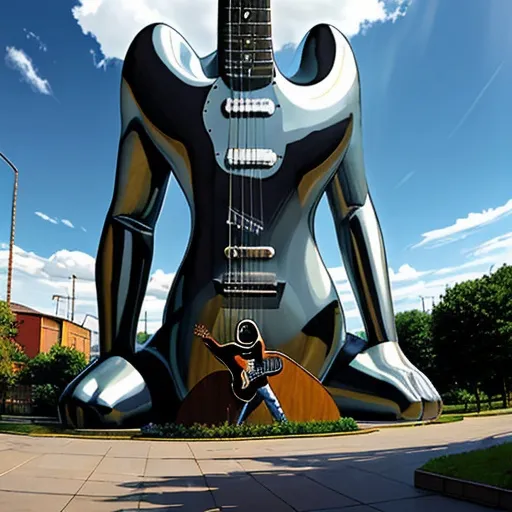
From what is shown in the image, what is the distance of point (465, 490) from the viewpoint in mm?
5359

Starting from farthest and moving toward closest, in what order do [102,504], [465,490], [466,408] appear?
[466,408], [102,504], [465,490]

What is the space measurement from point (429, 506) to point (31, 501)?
3586 mm

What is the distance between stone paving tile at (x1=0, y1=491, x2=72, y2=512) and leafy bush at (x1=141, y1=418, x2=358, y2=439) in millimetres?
7105

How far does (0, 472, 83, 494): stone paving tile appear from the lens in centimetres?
610

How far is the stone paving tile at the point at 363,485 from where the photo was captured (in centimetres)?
569

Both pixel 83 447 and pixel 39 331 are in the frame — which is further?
pixel 39 331

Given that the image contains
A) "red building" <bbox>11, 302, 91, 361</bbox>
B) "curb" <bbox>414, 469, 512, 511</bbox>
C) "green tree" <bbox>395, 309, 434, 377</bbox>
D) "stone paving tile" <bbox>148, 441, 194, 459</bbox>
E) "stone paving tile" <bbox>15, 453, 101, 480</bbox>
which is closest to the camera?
"curb" <bbox>414, 469, 512, 511</bbox>

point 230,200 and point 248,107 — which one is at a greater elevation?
point 248,107

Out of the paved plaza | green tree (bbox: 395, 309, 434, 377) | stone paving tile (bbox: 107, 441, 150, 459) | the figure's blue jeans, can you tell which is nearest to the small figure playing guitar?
the figure's blue jeans

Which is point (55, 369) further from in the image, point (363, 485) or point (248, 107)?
point (363, 485)

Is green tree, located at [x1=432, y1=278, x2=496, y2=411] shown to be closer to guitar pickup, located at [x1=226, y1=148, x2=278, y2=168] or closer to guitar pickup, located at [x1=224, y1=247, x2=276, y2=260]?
guitar pickup, located at [x1=224, y1=247, x2=276, y2=260]

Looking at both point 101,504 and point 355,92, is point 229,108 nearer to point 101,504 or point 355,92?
point 355,92

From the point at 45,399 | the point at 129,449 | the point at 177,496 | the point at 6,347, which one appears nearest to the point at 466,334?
the point at 45,399

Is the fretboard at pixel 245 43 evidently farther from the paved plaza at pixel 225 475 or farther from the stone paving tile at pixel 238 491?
the stone paving tile at pixel 238 491
